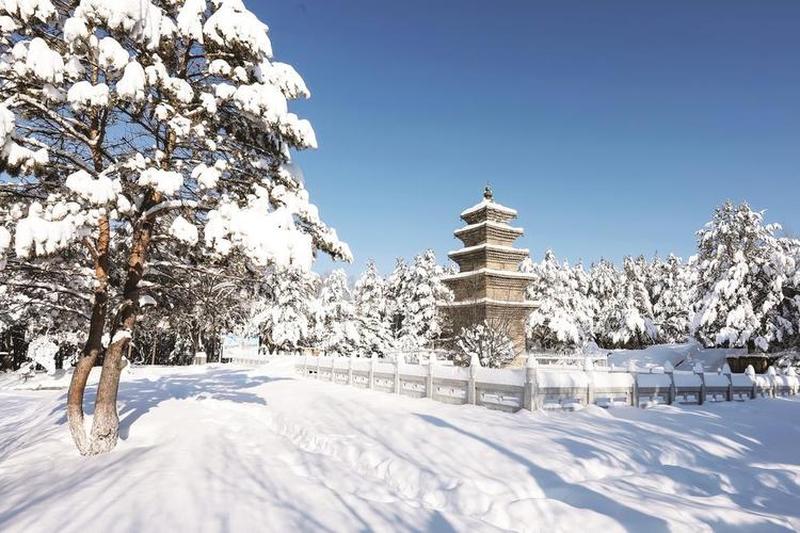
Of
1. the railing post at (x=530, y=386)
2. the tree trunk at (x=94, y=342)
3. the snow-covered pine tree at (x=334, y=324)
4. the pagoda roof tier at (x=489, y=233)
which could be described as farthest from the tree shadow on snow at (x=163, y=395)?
the pagoda roof tier at (x=489, y=233)

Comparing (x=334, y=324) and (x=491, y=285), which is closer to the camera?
(x=491, y=285)

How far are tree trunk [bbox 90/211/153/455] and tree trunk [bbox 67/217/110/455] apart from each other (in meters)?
0.23

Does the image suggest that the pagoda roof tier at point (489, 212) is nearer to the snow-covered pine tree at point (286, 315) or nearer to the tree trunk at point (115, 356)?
the snow-covered pine tree at point (286, 315)

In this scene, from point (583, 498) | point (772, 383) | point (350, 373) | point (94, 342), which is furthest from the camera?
point (772, 383)

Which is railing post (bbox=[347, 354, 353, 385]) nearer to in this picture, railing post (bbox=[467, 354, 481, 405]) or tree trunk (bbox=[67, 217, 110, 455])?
railing post (bbox=[467, 354, 481, 405])

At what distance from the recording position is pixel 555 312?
46844 mm

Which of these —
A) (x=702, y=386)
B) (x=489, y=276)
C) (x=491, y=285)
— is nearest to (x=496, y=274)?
(x=489, y=276)

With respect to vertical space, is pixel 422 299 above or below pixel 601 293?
below

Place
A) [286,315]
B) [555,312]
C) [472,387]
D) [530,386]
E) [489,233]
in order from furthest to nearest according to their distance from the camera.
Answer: [555,312], [286,315], [489,233], [472,387], [530,386]

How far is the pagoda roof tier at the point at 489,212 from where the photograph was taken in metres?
34.8

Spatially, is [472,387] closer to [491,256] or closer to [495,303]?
[495,303]

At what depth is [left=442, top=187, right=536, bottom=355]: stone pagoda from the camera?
3328 centimetres

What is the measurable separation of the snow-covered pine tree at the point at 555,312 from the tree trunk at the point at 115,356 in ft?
130

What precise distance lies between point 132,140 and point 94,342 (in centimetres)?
382
